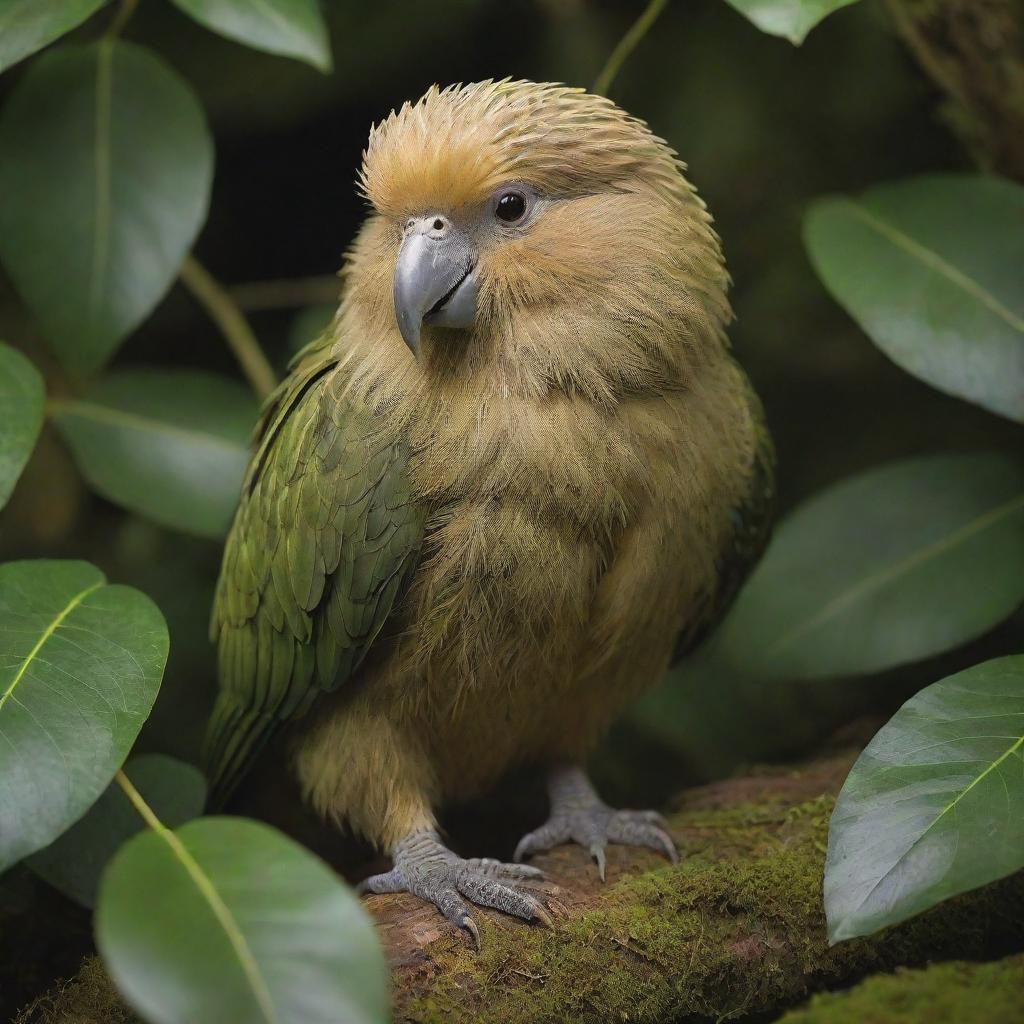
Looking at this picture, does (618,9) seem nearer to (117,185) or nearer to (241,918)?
(117,185)

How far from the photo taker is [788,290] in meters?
3.83

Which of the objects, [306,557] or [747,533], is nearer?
[306,557]

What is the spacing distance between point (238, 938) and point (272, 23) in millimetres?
1628

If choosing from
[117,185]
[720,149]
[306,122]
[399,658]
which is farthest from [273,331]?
[399,658]

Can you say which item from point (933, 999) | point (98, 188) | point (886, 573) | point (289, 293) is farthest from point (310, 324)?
point (933, 999)

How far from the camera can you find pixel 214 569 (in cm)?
327

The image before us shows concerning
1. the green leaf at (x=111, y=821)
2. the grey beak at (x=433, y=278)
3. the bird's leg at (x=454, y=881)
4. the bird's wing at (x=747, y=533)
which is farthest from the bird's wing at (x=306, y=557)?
the bird's wing at (x=747, y=533)

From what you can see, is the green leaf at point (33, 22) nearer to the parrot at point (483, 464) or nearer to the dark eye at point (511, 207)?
the parrot at point (483, 464)

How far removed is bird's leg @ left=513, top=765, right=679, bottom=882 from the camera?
2479 mm

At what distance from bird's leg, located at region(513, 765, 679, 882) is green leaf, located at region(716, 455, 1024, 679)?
425 millimetres

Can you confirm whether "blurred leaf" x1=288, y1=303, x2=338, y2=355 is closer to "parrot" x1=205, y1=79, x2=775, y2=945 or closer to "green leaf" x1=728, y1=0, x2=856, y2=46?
"parrot" x1=205, y1=79, x2=775, y2=945

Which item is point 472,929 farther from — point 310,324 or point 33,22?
point 33,22

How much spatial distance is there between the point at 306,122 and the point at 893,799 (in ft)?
8.75

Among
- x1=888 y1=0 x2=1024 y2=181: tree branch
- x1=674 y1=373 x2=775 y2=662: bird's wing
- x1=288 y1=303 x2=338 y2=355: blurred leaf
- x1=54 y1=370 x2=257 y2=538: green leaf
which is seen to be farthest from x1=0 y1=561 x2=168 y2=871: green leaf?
x1=888 y1=0 x2=1024 y2=181: tree branch
